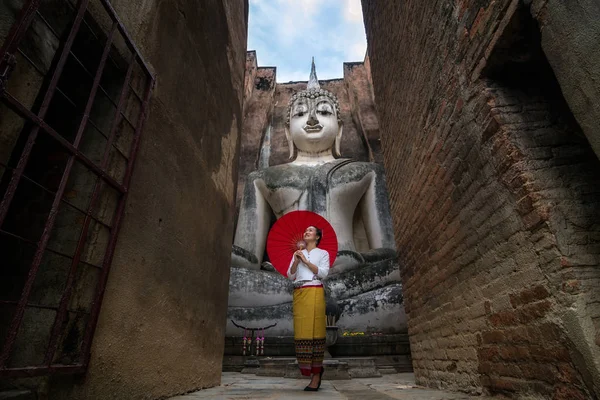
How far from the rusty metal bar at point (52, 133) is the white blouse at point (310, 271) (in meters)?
1.47

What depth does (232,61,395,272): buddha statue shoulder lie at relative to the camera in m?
8.14

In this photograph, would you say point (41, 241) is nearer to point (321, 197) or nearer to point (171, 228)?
point (171, 228)

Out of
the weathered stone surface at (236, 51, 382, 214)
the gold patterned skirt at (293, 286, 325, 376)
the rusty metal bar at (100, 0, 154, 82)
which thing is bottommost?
the gold patterned skirt at (293, 286, 325, 376)

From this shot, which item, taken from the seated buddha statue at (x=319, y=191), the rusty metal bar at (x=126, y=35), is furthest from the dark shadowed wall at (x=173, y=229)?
the seated buddha statue at (x=319, y=191)

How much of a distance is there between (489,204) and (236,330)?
433 centimetres

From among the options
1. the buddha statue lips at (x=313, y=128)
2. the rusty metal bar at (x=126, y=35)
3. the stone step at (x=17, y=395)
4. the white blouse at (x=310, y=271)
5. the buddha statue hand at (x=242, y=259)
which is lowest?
the stone step at (x=17, y=395)

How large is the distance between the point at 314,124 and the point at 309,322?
6.93 m

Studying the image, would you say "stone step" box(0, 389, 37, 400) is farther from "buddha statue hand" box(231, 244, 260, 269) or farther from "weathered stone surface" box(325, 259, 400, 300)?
"buddha statue hand" box(231, 244, 260, 269)

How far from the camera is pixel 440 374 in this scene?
2.85m

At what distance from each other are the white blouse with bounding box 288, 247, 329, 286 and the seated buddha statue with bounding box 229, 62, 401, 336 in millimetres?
3950

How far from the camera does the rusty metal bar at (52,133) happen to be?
1291 millimetres

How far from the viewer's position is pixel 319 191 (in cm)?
835

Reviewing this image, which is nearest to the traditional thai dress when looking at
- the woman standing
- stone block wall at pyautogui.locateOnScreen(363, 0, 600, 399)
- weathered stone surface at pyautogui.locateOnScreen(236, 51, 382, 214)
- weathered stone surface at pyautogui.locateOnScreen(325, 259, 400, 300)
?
the woman standing

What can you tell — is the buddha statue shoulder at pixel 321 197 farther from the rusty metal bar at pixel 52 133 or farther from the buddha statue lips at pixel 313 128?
the rusty metal bar at pixel 52 133
